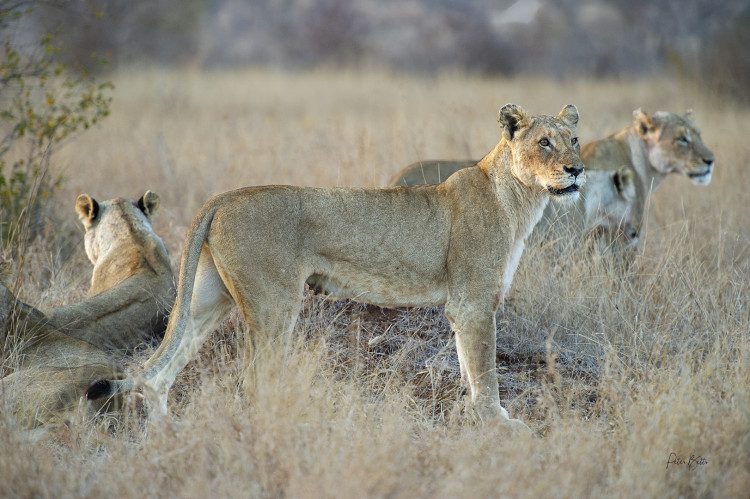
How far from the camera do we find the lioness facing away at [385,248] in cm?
395

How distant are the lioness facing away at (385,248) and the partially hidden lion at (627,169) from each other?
6.93 feet

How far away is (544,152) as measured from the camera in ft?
14.4

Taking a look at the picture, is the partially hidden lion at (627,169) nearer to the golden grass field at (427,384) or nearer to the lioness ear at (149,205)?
the golden grass field at (427,384)

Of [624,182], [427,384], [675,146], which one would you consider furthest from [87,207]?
[675,146]

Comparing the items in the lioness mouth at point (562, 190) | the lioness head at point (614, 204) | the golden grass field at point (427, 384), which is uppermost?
the lioness mouth at point (562, 190)

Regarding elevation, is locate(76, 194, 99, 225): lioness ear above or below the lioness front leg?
above

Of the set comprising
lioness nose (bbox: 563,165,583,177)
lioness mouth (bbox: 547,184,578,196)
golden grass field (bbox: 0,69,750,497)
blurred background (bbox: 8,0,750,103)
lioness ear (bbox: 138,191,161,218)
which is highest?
blurred background (bbox: 8,0,750,103)

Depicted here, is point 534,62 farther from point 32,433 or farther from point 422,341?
point 32,433

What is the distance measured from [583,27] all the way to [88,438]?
31.3m

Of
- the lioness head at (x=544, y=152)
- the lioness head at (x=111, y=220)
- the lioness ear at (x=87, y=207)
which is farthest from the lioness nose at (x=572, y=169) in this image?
the lioness ear at (x=87, y=207)

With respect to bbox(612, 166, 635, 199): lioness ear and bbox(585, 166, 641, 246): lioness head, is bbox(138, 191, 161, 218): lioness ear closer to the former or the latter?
bbox(585, 166, 641, 246): lioness head

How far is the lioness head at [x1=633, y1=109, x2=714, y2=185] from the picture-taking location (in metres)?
7.45

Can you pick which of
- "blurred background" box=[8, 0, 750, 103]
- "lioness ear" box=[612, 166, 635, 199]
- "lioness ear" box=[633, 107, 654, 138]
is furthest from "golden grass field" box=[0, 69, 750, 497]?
"blurred background" box=[8, 0, 750, 103]

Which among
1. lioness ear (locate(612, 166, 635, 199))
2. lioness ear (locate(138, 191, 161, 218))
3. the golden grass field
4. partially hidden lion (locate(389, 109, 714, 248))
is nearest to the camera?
the golden grass field
